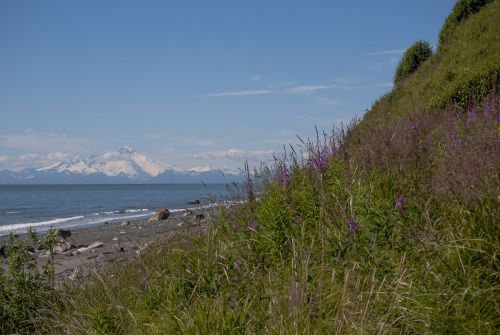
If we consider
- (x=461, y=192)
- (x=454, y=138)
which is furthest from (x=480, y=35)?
(x=461, y=192)

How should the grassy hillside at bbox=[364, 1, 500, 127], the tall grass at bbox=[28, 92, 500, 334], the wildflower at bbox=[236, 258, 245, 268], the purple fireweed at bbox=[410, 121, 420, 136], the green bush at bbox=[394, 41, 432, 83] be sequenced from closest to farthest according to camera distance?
1. the tall grass at bbox=[28, 92, 500, 334]
2. the wildflower at bbox=[236, 258, 245, 268]
3. the purple fireweed at bbox=[410, 121, 420, 136]
4. the grassy hillside at bbox=[364, 1, 500, 127]
5. the green bush at bbox=[394, 41, 432, 83]

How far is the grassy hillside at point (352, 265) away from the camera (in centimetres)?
334

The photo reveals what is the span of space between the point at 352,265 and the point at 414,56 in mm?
25422

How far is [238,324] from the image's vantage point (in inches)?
146

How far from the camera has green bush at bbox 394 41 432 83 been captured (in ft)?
83.4

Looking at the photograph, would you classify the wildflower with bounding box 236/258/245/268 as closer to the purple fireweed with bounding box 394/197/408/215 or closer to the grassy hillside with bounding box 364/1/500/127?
the purple fireweed with bounding box 394/197/408/215

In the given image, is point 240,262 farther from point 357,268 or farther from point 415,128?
point 415,128

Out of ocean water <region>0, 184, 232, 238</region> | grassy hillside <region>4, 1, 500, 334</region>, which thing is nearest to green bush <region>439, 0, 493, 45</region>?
ocean water <region>0, 184, 232, 238</region>

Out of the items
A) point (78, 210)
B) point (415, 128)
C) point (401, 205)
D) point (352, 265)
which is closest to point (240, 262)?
point (352, 265)

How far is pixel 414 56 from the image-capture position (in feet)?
84.3

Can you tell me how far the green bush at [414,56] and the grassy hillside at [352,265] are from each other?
69.3 ft

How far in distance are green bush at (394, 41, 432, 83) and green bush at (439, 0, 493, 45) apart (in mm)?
1152

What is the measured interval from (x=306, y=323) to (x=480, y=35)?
1997 cm

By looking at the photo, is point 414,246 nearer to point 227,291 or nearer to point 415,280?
point 415,280
